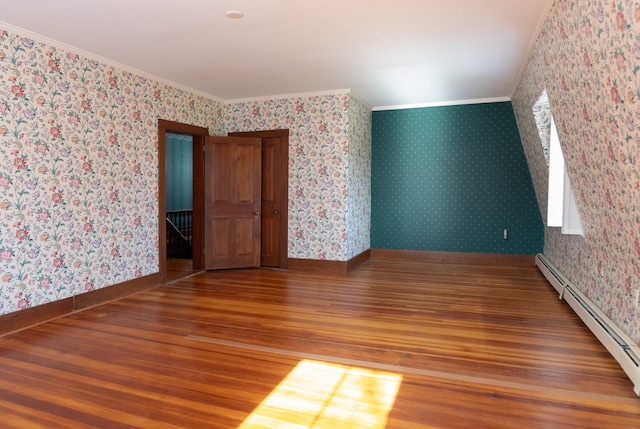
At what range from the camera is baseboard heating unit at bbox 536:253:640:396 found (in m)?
2.72

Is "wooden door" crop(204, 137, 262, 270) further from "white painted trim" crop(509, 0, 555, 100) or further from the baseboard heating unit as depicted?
the baseboard heating unit

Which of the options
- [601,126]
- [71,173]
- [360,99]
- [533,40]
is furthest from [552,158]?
[71,173]

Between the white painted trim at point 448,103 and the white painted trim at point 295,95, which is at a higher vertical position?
the white painted trim at point 448,103

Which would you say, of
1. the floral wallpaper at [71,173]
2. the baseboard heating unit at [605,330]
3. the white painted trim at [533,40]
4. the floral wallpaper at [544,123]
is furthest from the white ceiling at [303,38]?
the baseboard heating unit at [605,330]

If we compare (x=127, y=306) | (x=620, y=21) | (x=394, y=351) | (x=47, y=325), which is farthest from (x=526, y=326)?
(x=47, y=325)

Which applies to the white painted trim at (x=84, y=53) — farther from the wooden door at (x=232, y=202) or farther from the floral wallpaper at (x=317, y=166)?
the floral wallpaper at (x=317, y=166)

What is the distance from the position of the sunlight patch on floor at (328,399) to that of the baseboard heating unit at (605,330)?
1.48m

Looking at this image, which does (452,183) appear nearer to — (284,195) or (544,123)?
(544,123)

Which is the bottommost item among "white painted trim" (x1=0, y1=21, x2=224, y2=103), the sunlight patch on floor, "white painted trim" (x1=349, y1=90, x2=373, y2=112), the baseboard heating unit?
the sunlight patch on floor

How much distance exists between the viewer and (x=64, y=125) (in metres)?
4.21

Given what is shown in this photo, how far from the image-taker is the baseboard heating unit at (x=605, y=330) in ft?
8.94

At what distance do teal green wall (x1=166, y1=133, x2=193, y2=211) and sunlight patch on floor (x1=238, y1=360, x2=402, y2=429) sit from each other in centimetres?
788

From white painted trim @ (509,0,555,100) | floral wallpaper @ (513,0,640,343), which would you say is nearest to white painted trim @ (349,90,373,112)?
white painted trim @ (509,0,555,100)

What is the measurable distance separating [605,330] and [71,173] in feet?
16.5
